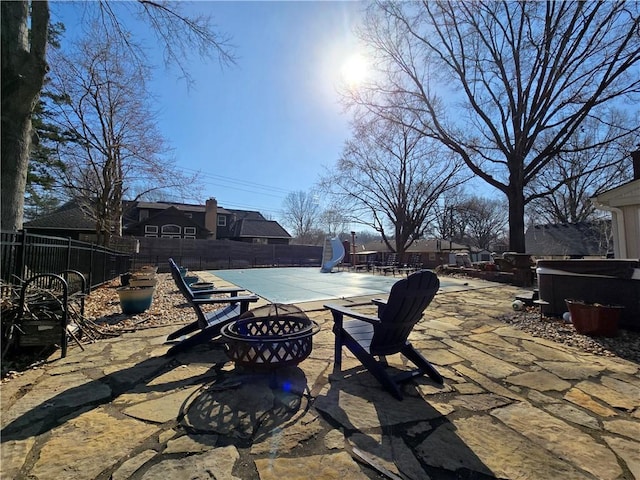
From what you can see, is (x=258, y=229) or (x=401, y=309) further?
(x=258, y=229)

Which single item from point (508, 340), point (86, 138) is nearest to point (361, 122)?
point (86, 138)

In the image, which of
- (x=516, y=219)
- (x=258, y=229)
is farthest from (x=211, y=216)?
(x=516, y=219)

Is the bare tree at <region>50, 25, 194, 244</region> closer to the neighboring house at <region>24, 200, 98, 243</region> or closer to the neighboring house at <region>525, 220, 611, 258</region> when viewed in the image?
the neighboring house at <region>24, 200, 98, 243</region>

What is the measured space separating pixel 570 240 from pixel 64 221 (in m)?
38.2

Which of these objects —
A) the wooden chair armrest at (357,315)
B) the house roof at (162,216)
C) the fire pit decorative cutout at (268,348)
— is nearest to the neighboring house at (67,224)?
the house roof at (162,216)

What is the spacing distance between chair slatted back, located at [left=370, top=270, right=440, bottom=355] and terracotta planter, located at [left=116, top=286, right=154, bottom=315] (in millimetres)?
3949

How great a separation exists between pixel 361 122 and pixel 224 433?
14.5 m

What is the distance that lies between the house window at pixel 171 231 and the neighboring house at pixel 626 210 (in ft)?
87.8

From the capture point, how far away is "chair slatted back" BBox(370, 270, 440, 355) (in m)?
2.17

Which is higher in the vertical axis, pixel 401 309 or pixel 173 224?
pixel 173 224

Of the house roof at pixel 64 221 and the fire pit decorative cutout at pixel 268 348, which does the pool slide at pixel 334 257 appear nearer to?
the fire pit decorative cutout at pixel 268 348

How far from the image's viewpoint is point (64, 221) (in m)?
20.8

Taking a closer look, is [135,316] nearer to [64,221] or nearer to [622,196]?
[622,196]

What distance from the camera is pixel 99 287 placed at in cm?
782
